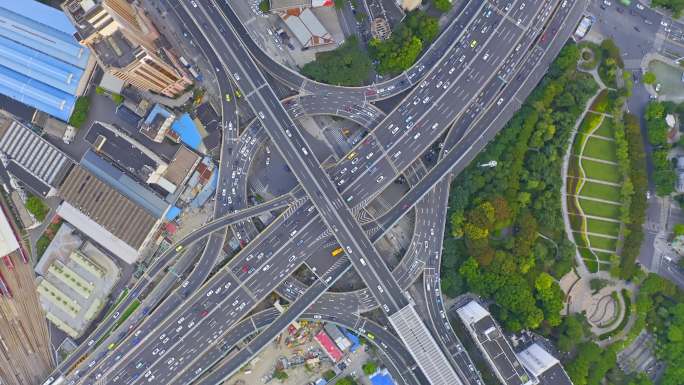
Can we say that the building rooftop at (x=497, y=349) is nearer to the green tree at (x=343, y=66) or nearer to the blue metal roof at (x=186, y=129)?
the green tree at (x=343, y=66)

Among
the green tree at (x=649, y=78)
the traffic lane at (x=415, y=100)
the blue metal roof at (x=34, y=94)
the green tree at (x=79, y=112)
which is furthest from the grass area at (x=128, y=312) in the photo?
the green tree at (x=649, y=78)

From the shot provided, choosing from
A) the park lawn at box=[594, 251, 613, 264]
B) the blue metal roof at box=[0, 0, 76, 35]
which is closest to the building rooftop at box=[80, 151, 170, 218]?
the blue metal roof at box=[0, 0, 76, 35]

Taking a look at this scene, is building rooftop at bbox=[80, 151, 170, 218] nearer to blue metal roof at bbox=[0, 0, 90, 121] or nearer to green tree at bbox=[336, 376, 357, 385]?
blue metal roof at bbox=[0, 0, 90, 121]

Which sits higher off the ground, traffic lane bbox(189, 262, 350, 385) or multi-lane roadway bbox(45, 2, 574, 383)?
multi-lane roadway bbox(45, 2, 574, 383)

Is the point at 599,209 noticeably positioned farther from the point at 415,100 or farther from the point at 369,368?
the point at 369,368

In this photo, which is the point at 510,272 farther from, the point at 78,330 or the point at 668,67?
the point at 78,330

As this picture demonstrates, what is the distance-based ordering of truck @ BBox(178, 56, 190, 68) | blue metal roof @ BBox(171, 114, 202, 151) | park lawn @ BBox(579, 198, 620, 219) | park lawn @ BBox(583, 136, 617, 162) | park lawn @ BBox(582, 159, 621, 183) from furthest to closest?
park lawn @ BBox(583, 136, 617, 162) < park lawn @ BBox(582, 159, 621, 183) < park lawn @ BBox(579, 198, 620, 219) < truck @ BBox(178, 56, 190, 68) < blue metal roof @ BBox(171, 114, 202, 151)

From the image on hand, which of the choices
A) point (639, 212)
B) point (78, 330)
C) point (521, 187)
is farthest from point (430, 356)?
point (78, 330)
